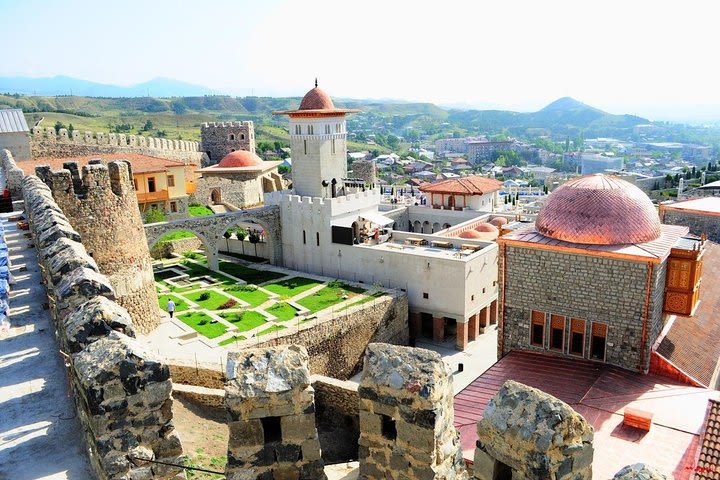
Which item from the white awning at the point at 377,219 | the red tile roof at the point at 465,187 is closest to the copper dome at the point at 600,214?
the white awning at the point at 377,219

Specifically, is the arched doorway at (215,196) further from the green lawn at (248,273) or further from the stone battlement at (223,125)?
the green lawn at (248,273)

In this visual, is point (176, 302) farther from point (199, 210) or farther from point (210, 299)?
point (199, 210)

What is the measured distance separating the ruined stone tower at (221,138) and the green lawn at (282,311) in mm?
27256

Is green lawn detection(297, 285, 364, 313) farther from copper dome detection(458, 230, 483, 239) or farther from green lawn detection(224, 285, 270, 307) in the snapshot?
copper dome detection(458, 230, 483, 239)

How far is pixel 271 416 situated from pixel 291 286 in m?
21.6

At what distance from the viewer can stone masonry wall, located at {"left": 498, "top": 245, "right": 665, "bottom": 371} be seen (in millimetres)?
14922

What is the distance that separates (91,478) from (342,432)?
336 inches

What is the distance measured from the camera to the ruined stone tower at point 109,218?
1519cm

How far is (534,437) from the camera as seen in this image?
490 cm

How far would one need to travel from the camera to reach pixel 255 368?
5.32 metres

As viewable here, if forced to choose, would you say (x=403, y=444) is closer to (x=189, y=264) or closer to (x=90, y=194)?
(x=90, y=194)

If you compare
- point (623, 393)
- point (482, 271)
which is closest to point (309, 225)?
point (482, 271)

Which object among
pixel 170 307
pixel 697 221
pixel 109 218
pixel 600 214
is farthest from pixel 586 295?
pixel 170 307

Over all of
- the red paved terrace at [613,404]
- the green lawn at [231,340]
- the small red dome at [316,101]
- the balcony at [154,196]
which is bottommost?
the green lawn at [231,340]
